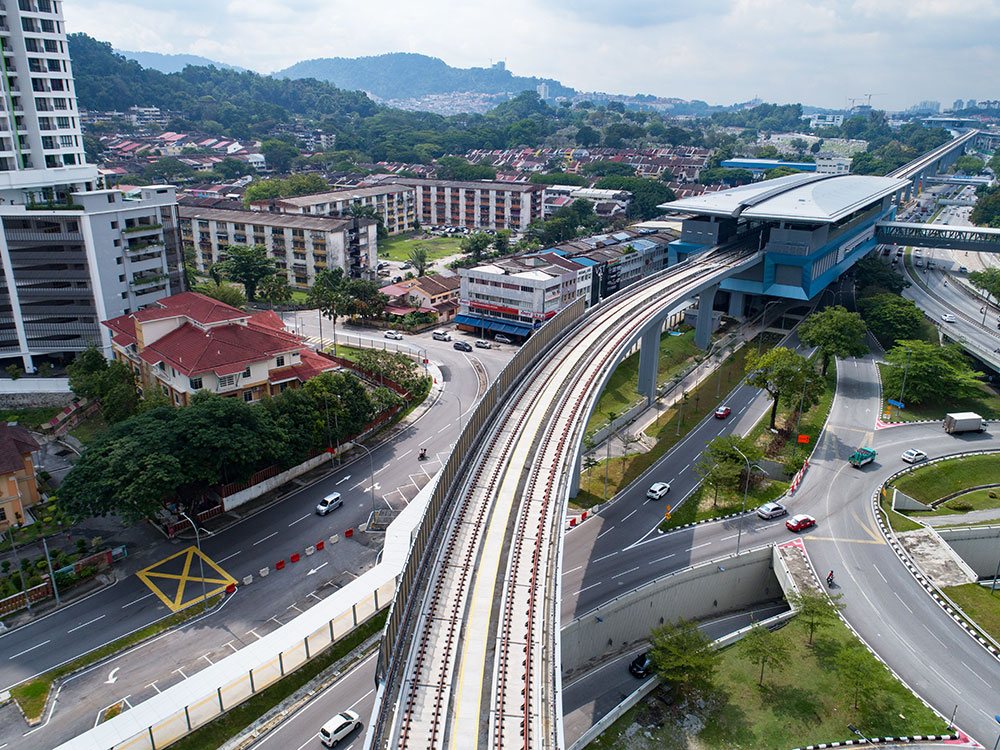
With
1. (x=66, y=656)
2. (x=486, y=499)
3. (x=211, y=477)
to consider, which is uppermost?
(x=486, y=499)

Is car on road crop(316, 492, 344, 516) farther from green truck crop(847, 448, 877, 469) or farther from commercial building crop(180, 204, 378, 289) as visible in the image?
commercial building crop(180, 204, 378, 289)

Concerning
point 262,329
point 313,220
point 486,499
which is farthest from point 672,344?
point 313,220

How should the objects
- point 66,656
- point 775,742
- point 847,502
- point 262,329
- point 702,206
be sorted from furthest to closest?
point 702,206 < point 262,329 < point 847,502 < point 66,656 < point 775,742

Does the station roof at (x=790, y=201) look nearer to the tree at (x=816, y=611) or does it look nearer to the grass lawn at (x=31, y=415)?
the tree at (x=816, y=611)

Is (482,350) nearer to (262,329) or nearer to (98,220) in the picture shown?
(262,329)

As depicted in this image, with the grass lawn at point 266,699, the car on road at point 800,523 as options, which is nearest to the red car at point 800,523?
the car on road at point 800,523

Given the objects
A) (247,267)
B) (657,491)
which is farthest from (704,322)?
(247,267)

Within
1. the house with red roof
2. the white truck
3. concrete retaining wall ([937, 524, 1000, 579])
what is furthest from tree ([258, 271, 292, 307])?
concrete retaining wall ([937, 524, 1000, 579])
